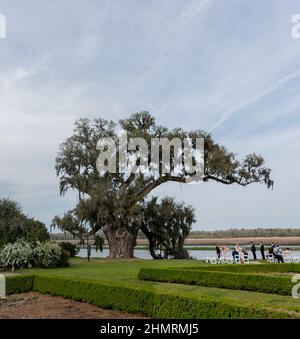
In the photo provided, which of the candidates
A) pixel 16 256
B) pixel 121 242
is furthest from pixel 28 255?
pixel 121 242

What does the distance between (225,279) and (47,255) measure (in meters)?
11.7

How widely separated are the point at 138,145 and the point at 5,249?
1341cm

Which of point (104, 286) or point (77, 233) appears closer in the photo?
point (104, 286)

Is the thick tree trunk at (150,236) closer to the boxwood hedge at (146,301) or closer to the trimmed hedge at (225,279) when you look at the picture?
the trimmed hedge at (225,279)

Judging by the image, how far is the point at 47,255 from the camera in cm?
2603

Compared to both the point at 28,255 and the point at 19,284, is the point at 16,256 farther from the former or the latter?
the point at 19,284

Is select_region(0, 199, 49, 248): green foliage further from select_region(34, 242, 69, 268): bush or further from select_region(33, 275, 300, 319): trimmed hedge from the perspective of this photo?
select_region(33, 275, 300, 319): trimmed hedge

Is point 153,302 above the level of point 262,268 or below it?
below

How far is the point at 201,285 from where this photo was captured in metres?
18.5

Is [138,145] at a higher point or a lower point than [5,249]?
higher

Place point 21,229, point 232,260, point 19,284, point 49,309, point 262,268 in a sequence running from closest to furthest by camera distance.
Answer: point 49,309 → point 19,284 → point 262,268 → point 21,229 → point 232,260

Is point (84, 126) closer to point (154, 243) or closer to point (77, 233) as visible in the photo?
point (77, 233)

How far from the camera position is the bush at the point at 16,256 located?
25.3m
